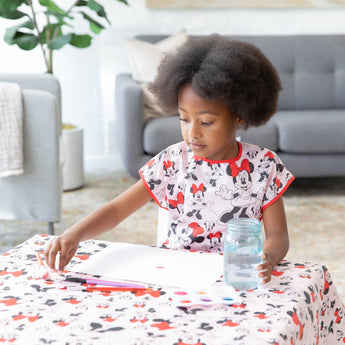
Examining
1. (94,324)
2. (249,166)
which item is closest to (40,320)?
(94,324)

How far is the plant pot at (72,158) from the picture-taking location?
3.34 m

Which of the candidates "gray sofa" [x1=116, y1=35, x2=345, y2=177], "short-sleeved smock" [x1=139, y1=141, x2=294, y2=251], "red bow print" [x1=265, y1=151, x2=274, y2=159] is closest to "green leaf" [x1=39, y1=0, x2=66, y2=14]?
"gray sofa" [x1=116, y1=35, x2=345, y2=177]

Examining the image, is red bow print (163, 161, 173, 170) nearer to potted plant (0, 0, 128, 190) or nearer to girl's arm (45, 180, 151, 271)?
girl's arm (45, 180, 151, 271)

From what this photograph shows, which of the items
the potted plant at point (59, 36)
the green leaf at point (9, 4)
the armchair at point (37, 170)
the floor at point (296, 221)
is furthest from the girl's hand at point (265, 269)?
the green leaf at point (9, 4)

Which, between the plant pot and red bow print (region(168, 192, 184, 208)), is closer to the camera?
red bow print (region(168, 192, 184, 208))

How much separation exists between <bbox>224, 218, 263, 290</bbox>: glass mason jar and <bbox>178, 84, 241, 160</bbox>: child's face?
308mm

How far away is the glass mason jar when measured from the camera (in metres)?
0.98

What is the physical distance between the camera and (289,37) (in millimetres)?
3689

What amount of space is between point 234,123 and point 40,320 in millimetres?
626

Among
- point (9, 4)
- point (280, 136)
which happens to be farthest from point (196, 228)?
point (9, 4)

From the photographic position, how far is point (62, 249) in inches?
42.8

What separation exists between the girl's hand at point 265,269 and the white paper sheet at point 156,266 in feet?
0.25

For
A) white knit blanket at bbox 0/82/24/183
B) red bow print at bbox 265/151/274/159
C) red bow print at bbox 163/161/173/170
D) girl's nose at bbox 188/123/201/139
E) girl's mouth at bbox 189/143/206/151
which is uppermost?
girl's nose at bbox 188/123/201/139

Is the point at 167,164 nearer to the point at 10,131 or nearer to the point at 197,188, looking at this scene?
the point at 197,188
